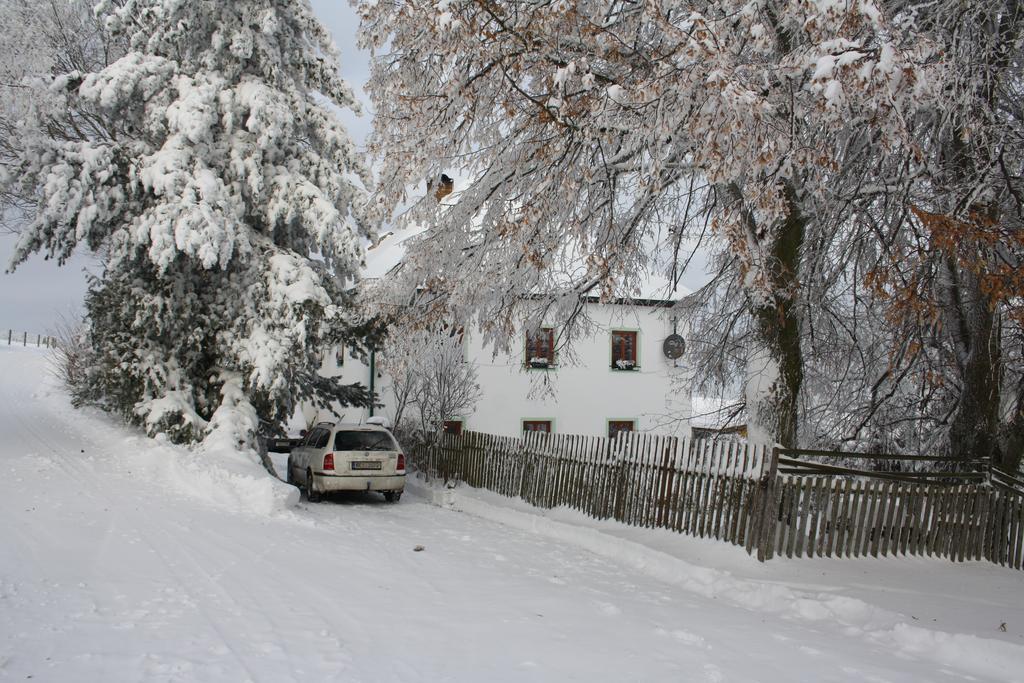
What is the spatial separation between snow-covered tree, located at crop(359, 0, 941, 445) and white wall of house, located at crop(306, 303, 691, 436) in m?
14.2

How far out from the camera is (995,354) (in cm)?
1060

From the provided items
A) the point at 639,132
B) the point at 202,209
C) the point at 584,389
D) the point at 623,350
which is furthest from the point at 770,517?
the point at 623,350

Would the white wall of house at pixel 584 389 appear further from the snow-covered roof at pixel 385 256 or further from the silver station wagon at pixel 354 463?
the silver station wagon at pixel 354 463

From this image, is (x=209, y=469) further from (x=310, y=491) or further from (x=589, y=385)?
(x=589, y=385)

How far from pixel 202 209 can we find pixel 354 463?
567 centimetres

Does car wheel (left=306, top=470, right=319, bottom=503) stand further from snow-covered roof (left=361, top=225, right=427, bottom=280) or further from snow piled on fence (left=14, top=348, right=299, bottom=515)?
snow-covered roof (left=361, top=225, right=427, bottom=280)

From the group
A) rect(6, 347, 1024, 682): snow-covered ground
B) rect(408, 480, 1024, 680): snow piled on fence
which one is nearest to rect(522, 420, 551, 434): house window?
rect(408, 480, 1024, 680): snow piled on fence

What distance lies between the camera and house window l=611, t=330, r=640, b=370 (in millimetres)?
28531

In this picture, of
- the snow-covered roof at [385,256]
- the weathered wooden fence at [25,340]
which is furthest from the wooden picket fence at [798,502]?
the weathered wooden fence at [25,340]

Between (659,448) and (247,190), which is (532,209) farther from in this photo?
(247,190)

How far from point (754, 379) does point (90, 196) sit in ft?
42.4

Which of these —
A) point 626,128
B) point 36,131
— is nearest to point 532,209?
point 626,128

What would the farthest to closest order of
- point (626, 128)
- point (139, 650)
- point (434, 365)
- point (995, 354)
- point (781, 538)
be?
point (434, 365) → point (995, 354) → point (781, 538) → point (626, 128) → point (139, 650)

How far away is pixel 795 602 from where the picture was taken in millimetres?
8039
